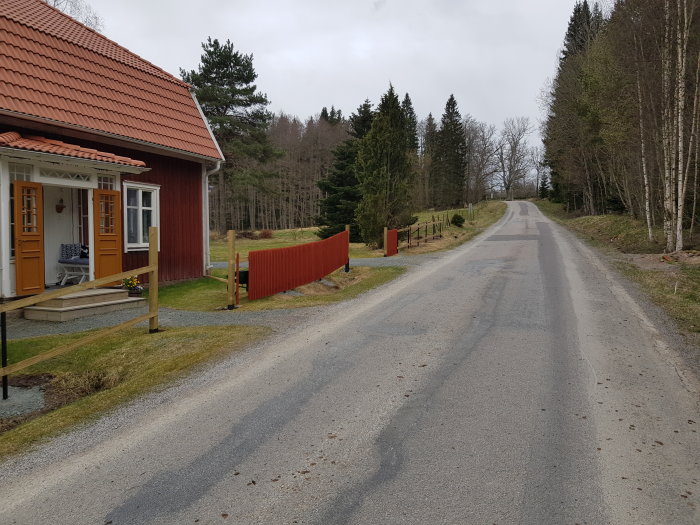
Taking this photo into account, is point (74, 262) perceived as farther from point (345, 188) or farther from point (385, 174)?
point (345, 188)

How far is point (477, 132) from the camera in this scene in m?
80.1

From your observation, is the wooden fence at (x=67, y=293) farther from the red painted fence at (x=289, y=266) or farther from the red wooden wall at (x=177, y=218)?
the red wooden wall at (x=177, y=218)

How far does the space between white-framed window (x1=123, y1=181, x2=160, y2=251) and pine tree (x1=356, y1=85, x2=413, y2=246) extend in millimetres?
11010

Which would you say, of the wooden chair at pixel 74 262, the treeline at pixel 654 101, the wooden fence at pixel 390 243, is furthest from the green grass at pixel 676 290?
the wooden chair at pixel 74 262

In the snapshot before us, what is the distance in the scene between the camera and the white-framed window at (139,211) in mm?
11259

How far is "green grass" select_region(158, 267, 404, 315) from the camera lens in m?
9.59

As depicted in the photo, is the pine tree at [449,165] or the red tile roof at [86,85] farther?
the pine tree at [449,165]

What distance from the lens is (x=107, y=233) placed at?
34.1 feet

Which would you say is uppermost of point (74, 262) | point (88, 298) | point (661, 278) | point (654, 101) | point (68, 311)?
point (654, 101)

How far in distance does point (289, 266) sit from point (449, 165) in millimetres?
59486

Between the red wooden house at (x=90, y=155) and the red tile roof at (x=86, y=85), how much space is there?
0.09ft

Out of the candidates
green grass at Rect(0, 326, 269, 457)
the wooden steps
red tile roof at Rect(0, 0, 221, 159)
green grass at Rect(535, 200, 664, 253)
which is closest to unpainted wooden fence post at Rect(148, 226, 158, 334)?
green grass at Rect(0, 326, 269, 457)

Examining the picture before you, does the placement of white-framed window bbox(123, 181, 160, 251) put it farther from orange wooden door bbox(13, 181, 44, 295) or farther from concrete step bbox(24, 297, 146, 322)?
concrete step bbox(24, 297, 146, 322)

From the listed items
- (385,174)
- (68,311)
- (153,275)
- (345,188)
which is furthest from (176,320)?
(345,188)
